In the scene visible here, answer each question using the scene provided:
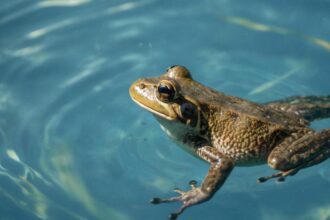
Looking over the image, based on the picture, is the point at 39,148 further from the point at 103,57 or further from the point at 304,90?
the point at 304,90

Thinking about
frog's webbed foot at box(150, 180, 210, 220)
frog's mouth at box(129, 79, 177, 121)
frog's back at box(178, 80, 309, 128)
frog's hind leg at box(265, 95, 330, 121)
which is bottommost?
frog's webbed foot at box(150, 180, 210, 220)

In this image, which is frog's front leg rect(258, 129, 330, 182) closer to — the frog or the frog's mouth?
the frog

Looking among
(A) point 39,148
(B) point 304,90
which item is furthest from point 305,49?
(A) point 39,148

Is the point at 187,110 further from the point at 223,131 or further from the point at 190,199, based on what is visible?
the point at 190,199

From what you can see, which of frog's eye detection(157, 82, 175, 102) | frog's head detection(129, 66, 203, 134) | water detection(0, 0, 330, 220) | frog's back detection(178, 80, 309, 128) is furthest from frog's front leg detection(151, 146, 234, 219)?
water detection(0, 0, 330, 220)

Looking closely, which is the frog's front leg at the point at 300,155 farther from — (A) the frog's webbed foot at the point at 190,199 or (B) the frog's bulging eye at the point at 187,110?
(B) the frog's bulging eye at the point at 187,110

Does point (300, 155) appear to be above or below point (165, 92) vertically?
below

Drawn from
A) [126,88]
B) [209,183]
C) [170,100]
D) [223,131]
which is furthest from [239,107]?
[126,88]
